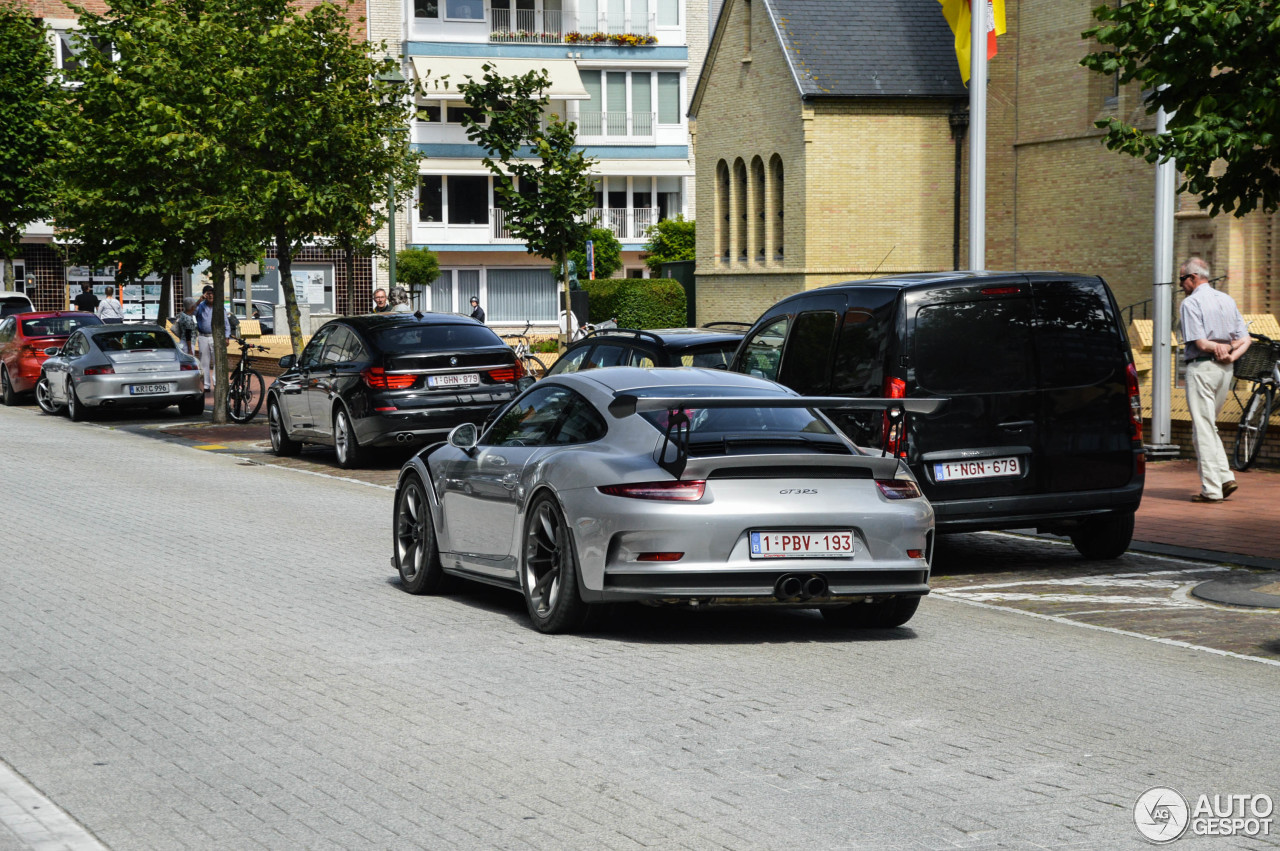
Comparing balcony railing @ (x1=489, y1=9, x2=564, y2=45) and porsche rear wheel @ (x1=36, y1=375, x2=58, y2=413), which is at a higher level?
balcony railing @ (x1=489, y1=9, x2=564, y2=45)

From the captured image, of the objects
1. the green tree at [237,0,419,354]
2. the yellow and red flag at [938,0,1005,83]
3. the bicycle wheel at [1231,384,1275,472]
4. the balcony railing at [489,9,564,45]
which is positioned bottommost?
the bicycle wheel at [1231,384,1275,472]

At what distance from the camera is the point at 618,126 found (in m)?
66.6

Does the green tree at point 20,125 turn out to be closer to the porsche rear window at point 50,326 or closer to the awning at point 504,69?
the porsche rear window at point 50,326

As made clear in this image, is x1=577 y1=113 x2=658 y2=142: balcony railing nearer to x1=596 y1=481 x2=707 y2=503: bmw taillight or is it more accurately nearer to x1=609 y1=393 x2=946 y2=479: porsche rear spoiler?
x1=609 y1=393 x2=946 y2=479: porsche rear spoiler

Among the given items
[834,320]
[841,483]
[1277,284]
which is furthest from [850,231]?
[841,483]

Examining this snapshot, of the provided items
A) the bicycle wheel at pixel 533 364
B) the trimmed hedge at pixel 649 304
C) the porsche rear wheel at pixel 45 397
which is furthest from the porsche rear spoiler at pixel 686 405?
the trimmed hedge at pixel 649 304

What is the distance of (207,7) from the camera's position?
2617cm

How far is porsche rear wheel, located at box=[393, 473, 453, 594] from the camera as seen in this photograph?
9945 mm

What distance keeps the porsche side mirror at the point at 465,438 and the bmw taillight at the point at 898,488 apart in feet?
8.02

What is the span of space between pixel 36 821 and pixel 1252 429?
13.8 meters

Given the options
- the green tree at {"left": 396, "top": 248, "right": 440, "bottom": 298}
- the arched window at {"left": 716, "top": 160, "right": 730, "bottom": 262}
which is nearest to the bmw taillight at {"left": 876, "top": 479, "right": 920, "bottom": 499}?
the arched window at {"left": 716, "top": 160, "right": 730, "bottom": 262}

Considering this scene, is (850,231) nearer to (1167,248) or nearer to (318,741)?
(1167,248)

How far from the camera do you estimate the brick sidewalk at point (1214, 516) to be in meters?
12.2

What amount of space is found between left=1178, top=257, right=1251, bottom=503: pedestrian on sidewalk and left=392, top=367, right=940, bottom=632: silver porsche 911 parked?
646 centimetres
